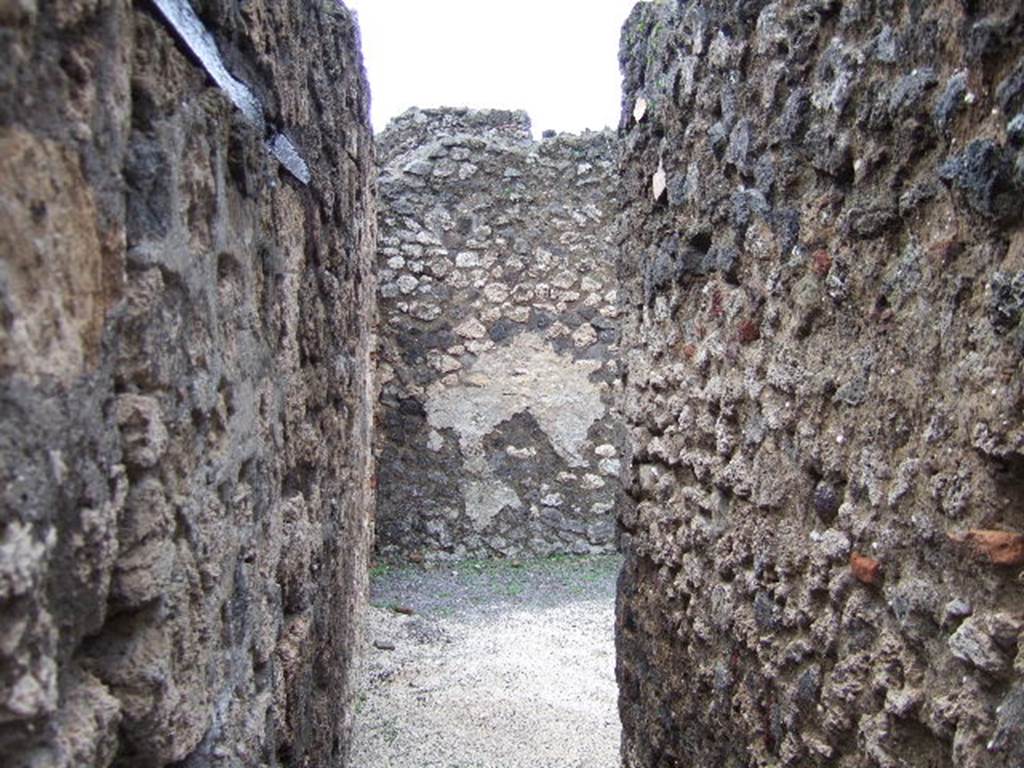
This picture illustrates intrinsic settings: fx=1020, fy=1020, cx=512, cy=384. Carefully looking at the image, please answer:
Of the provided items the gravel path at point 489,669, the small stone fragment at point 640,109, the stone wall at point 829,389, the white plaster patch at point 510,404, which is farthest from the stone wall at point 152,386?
the white plaster patch at point 510,404

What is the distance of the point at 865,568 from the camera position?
1688 millimetres

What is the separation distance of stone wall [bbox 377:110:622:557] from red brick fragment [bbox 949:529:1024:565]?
4.99 m

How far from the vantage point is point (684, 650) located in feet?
8.59

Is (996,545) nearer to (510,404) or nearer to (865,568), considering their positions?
(865,568)

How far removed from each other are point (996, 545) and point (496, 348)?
509 cm

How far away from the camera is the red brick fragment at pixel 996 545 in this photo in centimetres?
130

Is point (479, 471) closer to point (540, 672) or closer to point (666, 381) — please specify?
point (540, 672)

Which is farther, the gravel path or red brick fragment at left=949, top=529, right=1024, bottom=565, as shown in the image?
the gravel path

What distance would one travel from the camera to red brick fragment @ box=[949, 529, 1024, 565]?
1.30m

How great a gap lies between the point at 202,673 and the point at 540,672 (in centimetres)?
324

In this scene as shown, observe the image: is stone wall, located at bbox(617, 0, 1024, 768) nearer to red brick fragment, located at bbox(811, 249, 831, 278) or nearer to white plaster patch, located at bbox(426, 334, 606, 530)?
red brick fragment, located at bbox(811, 249, 831, 278)

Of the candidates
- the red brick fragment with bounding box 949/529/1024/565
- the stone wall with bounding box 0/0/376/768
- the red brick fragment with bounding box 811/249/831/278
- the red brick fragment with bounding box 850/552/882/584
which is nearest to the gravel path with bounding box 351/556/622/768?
the stone wall with bounding box 0/0/376/768

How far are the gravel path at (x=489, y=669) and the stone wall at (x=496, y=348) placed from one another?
1.12ft

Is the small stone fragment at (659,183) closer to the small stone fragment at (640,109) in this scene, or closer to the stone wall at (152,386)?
the small stone fragment at (640,109)
